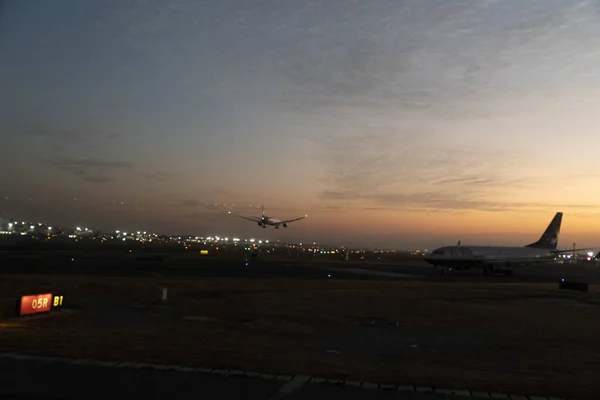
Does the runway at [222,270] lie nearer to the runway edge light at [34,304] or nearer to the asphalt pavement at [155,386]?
the runway edge light at [34,304]

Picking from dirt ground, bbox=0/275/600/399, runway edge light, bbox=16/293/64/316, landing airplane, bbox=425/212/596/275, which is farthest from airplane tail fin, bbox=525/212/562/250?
runway edge light, bbox=16/293/64/316

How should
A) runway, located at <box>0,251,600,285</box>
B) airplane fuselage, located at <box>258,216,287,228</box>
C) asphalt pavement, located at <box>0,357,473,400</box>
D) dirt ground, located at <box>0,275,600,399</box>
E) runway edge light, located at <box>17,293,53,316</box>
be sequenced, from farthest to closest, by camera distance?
airplane fuselage, located at <box>258,216,287,228</box> → runway, located at <box>0,251,600,285</box> → runway edge light, located at <box>17,293,53,316</box> → dirt ground, located at <box>0,275,600,399</box> → asphalt pavement, located at <box>0,357,473,400</box>

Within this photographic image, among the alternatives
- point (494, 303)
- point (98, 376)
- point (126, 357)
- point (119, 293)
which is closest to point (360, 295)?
point (494, 303)

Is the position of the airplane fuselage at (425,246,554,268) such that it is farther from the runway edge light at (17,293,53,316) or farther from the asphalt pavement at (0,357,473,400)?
the asphalt pavement at (0,357,473,400)

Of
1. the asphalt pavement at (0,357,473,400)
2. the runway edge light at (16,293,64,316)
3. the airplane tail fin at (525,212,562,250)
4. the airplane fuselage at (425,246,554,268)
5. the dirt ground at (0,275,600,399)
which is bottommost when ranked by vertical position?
Answer: the dirt ground at (0,275,600,399)

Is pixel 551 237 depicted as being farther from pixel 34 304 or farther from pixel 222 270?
pixel 34 304

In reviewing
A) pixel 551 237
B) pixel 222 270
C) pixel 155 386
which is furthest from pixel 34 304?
pixel 551 237
